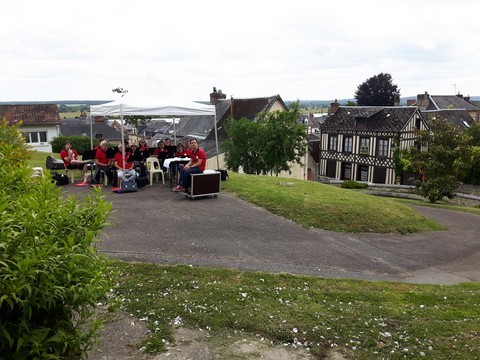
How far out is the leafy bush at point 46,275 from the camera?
293 centimetres

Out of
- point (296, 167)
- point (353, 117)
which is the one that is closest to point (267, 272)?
point (296, 167)

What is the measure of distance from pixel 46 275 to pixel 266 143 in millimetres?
26647

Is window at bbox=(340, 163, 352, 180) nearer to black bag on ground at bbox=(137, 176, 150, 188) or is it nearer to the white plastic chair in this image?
the white plastic chair

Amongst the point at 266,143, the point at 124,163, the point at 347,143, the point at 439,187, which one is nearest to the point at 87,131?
the point at 347,143

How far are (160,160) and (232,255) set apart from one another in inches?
282

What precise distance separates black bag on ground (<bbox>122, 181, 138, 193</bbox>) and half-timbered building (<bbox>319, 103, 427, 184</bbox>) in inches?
1208

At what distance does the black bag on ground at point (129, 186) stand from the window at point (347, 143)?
3359cm

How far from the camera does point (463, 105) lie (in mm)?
67438

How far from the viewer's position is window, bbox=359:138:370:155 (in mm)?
42188

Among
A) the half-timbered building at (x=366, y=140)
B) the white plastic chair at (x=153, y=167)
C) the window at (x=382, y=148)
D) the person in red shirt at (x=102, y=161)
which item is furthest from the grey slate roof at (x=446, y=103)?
the person in red shirt at (x=102, y=161)

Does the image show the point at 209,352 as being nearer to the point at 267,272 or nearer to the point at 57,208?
the point at 57,208

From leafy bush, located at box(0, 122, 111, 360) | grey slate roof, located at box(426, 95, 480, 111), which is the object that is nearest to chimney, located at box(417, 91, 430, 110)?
grey slate roof, located at box(426, 95, 480, 111)

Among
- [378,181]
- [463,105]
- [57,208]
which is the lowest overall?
[378,181]

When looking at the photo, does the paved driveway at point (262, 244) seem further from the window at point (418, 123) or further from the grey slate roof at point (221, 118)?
the window at point (418, 123)
